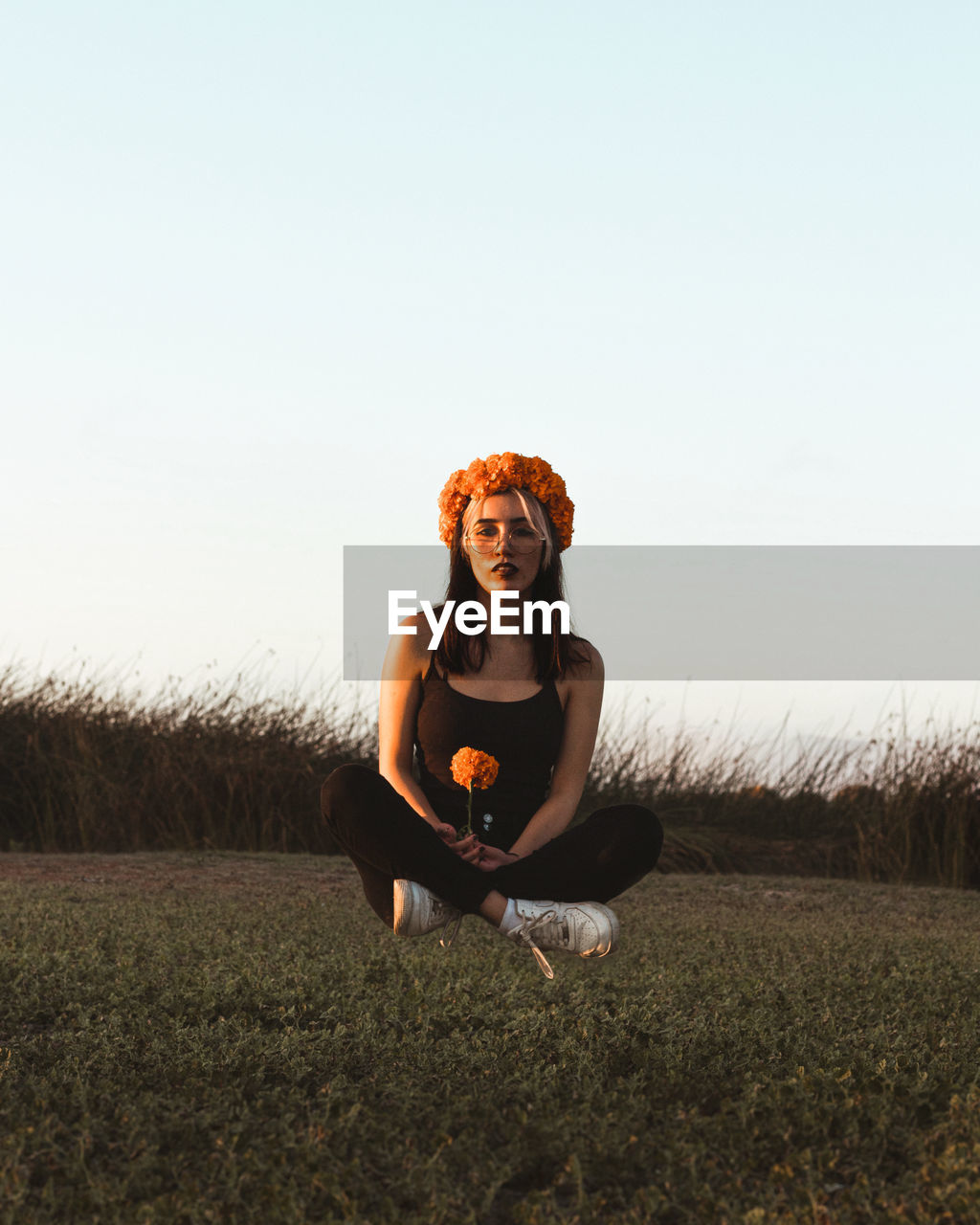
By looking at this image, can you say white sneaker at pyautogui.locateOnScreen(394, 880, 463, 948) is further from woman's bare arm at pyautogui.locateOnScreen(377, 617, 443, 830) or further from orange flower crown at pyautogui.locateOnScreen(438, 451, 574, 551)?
orange flower crown at pyautogui.locateOnScreen(438, 451, 574, 551)

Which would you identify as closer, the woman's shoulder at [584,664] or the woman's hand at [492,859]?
the woman's hand at [492,859]

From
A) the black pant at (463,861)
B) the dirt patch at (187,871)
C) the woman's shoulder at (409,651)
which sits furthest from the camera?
the dirt patch at (187,871)

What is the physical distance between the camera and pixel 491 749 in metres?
3.73

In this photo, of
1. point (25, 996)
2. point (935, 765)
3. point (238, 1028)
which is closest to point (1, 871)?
point (25, 996)

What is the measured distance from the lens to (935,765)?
13.5 meters

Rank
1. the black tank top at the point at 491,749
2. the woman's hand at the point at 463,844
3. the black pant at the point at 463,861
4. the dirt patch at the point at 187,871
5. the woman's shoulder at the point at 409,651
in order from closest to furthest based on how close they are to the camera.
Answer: the black pant at the point at 463,861 → the woman's hand at the point at 463,844 → the black tank top at the point at 491,749 → the woman's shoulder at the point at 409,651 → the dirt patch at the point at 187,871


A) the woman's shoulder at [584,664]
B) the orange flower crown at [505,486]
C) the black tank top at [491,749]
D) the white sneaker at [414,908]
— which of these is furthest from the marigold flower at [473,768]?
the orange flower crown at [505,486]

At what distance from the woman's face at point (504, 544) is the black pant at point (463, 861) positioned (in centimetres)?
74

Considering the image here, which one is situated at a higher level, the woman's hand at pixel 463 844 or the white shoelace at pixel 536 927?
the woman's hand at pixel 463 844

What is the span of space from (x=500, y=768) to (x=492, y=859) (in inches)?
11.8

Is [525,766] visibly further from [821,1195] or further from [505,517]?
[821,1195]

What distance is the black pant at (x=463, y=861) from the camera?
3410mm

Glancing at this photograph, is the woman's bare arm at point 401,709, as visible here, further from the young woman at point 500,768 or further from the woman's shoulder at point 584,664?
the woman's shoulder at point 584,664

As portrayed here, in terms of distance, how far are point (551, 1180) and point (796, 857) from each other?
10.5 meters
